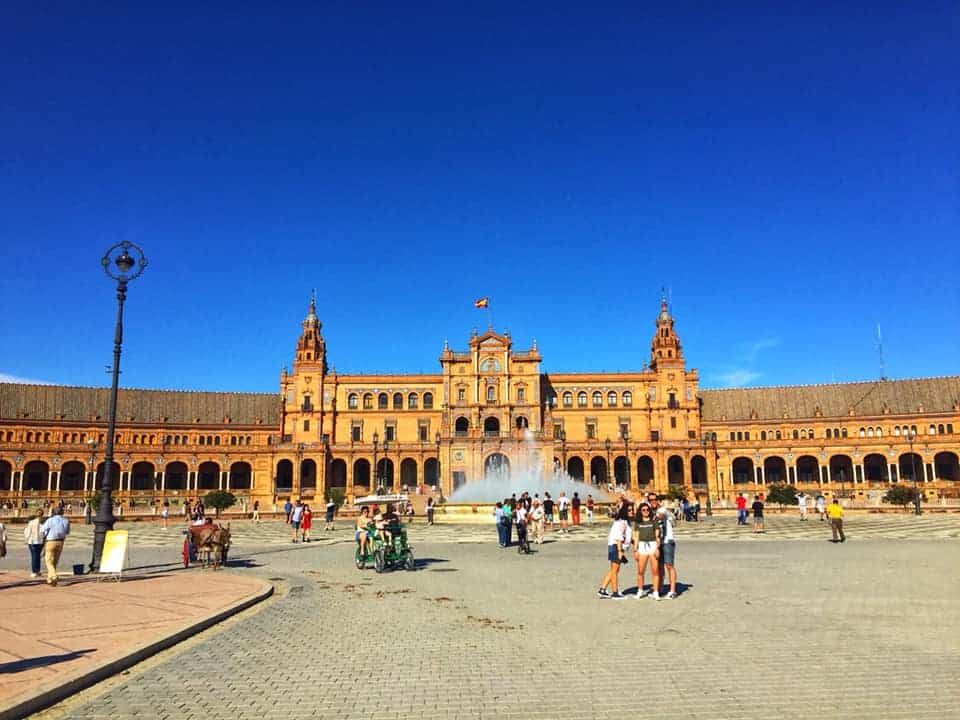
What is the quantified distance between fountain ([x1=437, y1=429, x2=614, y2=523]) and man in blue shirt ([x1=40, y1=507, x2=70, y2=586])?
28691mm

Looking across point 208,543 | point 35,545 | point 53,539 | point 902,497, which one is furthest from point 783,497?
point 53,539

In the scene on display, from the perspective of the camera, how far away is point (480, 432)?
271ft

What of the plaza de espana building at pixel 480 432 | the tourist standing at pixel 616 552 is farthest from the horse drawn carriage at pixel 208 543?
the plaza de espana building at pixel 480 432

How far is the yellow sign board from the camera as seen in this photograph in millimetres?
15852

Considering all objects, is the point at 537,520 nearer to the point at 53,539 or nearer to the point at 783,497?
the point at 53,539

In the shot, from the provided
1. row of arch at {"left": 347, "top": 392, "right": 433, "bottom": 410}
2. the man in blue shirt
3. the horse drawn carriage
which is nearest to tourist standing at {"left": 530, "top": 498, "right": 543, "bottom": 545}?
the horse drawn carriage

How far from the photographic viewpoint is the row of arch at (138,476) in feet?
265

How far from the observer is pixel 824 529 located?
3459cm

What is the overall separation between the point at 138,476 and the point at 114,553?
7770cm

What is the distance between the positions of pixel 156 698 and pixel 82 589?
8.59m

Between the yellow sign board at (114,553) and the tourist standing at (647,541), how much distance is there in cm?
1095

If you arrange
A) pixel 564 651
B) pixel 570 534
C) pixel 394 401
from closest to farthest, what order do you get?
pixel 564 651
pixel 570 534
pixel 394 401

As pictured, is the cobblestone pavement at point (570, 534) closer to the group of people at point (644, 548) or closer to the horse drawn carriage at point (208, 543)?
the horse drawn carriage at point (208, 543)

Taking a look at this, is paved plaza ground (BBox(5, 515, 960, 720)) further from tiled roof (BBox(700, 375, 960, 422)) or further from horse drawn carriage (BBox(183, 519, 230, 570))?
tiled roof (BBox(700, 375, 960, 422))
